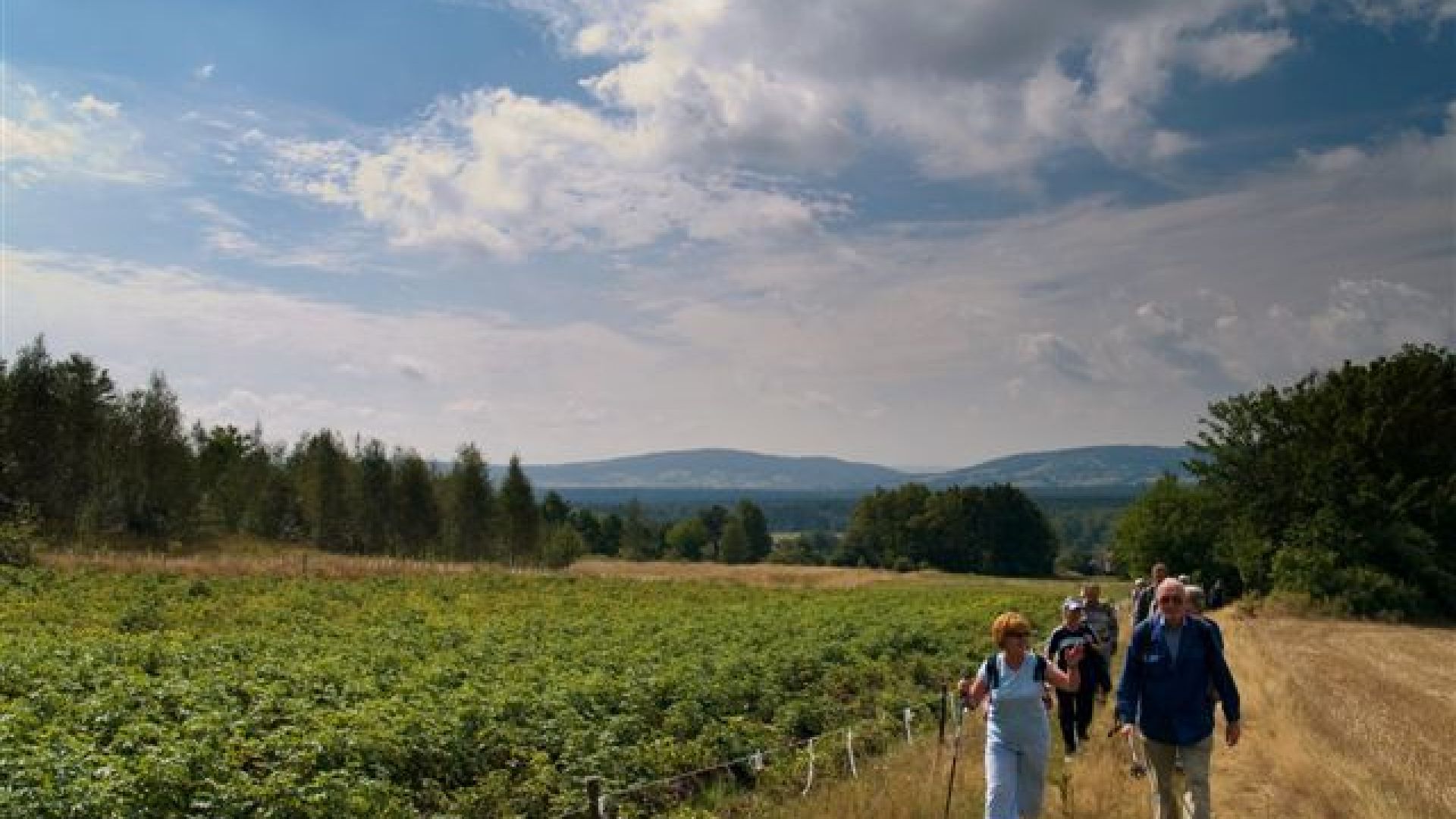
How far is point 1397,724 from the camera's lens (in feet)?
56.1

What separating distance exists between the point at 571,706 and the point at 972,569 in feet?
406

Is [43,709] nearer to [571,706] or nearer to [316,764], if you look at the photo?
[316,764]

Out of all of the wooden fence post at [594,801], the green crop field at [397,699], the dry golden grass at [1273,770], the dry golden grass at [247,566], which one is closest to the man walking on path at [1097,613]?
the dry golden grass at [1273,770]

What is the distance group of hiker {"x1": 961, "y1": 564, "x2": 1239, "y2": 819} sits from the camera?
835 centimetres

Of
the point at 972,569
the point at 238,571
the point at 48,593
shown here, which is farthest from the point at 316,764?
the point at 972,569

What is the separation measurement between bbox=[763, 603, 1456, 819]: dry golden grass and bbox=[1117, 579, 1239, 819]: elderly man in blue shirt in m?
1.35

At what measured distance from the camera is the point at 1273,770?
12406mm

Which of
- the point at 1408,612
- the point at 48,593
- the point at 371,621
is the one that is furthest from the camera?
the point at 1408,612

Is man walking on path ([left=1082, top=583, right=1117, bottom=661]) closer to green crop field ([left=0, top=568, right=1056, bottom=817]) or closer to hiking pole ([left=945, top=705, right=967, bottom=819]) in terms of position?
hiking pole ([left=945, top=705, right=967, bottom=819])

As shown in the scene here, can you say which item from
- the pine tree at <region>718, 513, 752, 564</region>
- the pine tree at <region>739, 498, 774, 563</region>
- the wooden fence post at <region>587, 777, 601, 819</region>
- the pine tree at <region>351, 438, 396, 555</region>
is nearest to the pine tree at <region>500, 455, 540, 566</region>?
the pine tree at <region>351, 438, 396, 555</region>

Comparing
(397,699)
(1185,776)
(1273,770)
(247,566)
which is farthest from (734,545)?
(1185,776)

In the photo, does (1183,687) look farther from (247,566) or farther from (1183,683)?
(247,566)

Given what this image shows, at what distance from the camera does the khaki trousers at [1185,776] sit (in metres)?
8.96

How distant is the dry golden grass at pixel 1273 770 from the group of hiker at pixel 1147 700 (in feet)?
3.89
